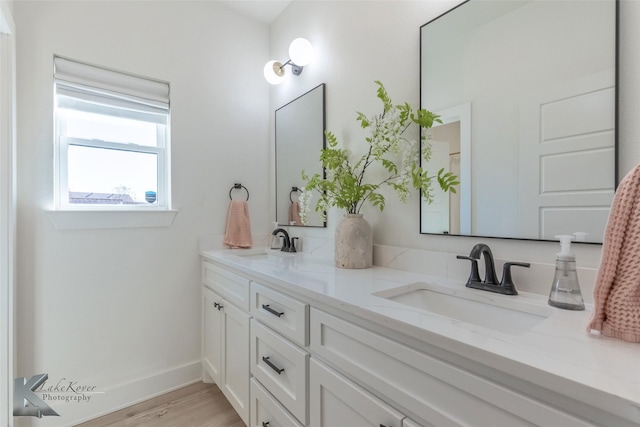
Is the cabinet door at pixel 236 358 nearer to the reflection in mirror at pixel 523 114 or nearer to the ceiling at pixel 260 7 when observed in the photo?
the reflection in mirror at pixel 523 114

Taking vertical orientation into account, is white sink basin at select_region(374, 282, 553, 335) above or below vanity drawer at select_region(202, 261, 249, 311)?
above

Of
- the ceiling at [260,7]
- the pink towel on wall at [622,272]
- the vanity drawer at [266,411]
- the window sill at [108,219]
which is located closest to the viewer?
the pink towel on wall at [622,272]

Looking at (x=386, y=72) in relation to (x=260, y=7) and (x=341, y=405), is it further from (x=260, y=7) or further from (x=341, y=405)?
(x=341, y=405)

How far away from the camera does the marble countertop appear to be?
44cm

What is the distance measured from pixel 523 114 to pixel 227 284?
1506mm

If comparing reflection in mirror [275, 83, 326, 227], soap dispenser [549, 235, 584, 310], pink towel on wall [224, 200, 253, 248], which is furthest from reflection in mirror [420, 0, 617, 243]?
pink towel on wall [224, 200, 253, 248]

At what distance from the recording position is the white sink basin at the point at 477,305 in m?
0.84

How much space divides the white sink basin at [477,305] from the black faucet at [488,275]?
0.08ft

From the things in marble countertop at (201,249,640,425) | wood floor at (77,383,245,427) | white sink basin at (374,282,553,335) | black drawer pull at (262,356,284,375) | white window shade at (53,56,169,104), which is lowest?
wood floor at (77,383,245,427)

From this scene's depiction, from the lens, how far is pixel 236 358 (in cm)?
150

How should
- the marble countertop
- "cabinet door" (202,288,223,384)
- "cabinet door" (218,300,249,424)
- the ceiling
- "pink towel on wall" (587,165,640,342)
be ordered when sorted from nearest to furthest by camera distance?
the marble countertop → "pink towel on wall" (587,165,640,342) → "cabinet door" (218,300,249,424) → "cabinet door" (202,288,223,384) → the ceiling

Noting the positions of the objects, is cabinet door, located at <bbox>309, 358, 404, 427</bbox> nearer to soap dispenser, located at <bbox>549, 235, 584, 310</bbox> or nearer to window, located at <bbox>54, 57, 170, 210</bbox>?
soap dispenser, located at <bbox>549, 235, 584, 310</bbox>

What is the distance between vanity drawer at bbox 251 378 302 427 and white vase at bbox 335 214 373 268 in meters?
0.62

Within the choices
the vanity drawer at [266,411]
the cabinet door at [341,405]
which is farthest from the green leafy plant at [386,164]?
the vanity drawer at [266,411]
